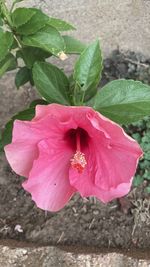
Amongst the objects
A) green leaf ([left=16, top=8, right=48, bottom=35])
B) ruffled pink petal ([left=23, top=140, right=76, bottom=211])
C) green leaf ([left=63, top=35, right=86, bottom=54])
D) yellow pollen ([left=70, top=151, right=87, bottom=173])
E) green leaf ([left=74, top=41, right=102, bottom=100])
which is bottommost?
ruffled pink petal ([left=23, top=140, right=76, bottom=211])

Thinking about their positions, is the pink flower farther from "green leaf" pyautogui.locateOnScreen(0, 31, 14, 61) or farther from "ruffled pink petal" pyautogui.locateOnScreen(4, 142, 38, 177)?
"green leaf" pyautogui.locateOnScreen(0, 31, 14, 61)

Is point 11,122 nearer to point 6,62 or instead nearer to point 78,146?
point 6,62

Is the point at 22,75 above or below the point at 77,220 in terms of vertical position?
above

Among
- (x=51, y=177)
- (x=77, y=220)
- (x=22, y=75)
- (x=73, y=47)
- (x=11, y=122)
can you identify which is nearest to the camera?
(x=51, y=177)

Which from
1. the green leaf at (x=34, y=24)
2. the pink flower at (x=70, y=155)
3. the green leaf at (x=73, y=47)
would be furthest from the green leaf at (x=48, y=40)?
the pink flower at (x=70, y=155)

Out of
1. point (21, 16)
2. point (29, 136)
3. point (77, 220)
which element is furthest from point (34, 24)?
point (77, 220)

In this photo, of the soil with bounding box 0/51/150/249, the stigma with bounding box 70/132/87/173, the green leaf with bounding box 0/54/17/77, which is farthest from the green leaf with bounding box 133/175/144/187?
the stigma with bounding box 70/132/87/173
